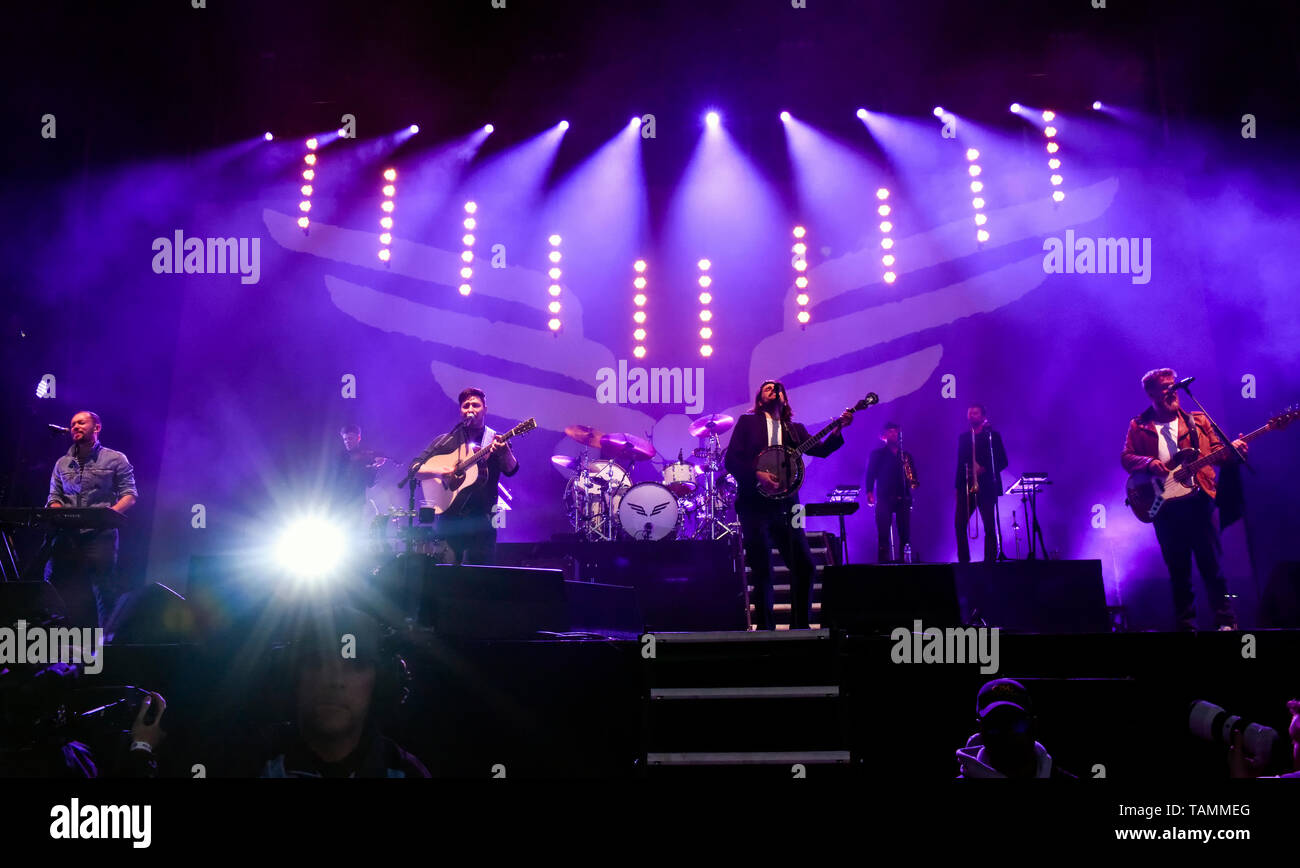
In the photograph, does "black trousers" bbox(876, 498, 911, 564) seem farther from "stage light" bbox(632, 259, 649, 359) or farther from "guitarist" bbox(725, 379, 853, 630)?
"guitarist" bbox(725, 379, 853, 630)

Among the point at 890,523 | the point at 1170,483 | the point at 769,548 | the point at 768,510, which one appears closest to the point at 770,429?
the point at 768,510

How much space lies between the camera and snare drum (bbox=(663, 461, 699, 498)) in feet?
37.5

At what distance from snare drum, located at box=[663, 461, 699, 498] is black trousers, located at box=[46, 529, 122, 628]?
577 centimetres

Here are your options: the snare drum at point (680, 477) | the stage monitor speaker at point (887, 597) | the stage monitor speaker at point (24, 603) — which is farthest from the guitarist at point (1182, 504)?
the stage monitor speaker at point (24, 603)

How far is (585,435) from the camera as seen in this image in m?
12.4

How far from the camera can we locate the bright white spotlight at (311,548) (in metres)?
8.94

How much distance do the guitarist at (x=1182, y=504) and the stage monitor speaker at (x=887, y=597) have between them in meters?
2.78

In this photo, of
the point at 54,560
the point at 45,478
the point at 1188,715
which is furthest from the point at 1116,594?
the point at 45,478

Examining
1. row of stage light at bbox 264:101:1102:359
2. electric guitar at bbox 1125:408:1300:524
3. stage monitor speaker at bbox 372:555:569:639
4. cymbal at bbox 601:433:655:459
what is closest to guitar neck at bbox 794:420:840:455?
stage monitor speaker at bbox 372:555:569:639

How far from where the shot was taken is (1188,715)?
6105 mm
